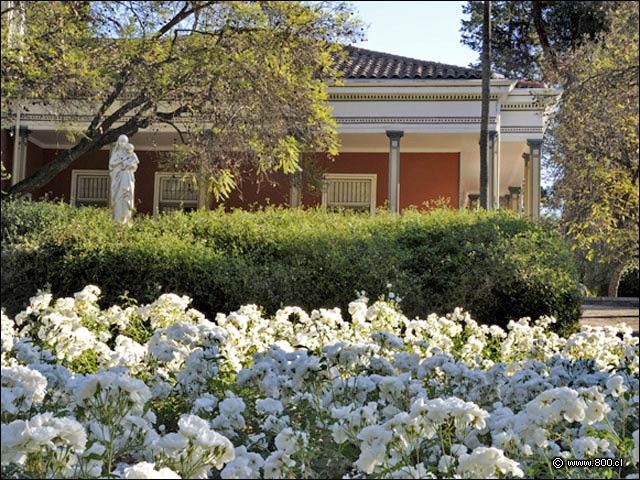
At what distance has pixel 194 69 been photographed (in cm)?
1236

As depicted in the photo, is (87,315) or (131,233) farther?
(131,233)

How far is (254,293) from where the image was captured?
10266mm

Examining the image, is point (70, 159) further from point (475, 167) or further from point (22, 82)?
point (475, 167)

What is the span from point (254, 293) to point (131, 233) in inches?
82.7

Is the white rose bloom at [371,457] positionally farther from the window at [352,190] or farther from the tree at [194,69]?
the window at [352,190]

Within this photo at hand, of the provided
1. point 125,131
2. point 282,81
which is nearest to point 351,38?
point 282,81

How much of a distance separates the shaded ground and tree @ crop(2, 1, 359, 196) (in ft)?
22.8

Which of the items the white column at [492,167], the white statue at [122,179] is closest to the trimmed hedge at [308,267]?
the white statue at [122,179]

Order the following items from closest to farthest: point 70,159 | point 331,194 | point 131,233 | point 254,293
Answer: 1. point 254,293
2. point 131,233
3. point 70,159
4. point 331,194

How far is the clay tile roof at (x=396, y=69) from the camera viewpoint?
722 inches

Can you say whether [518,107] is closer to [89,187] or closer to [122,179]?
[122,179]

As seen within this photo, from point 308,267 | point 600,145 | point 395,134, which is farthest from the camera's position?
point 395,134

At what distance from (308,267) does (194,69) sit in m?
3.64

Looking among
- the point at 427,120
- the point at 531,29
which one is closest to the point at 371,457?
the point at 427,120
